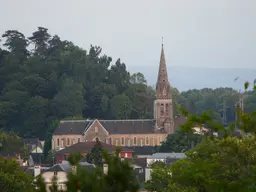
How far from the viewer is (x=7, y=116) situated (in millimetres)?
141500

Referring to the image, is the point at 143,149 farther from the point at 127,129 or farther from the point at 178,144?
the point at 178,144

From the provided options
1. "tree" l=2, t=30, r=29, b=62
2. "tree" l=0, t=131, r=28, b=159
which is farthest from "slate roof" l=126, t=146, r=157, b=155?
"tree" l=2, t=30, r=29, b=62

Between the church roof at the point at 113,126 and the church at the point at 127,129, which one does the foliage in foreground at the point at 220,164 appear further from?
the church roof at the point at 113,126

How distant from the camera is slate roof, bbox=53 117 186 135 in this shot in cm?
13038

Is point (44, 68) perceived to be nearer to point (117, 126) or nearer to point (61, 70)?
point (61, 70)

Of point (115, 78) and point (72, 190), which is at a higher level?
point (115, 78)

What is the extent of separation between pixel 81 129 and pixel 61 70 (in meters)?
24.7

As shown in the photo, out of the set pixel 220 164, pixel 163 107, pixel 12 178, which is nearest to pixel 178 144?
pixel 163 107

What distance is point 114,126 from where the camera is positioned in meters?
132

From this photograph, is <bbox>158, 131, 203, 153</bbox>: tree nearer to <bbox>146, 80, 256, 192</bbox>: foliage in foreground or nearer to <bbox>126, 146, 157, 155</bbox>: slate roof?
<bbox>126, 146, 157, 155</bbox>: slate roof

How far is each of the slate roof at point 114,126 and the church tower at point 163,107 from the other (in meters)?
0.75

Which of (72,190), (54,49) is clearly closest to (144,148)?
(54,49)

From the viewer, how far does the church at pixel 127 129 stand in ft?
425

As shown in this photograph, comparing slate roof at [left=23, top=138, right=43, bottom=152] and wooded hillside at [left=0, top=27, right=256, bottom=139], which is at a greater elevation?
wooded hillside at [left=0, top=27, right=256, bottom=139]
